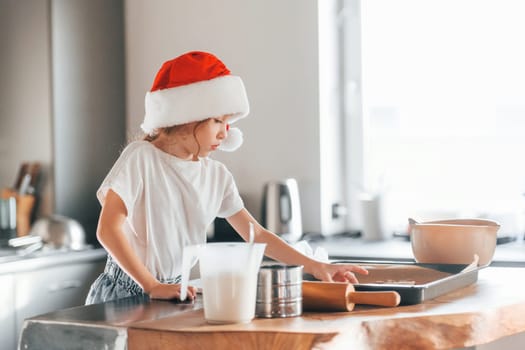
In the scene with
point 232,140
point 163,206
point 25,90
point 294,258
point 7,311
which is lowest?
point 7,311

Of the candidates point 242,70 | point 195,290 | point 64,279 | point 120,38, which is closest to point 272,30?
point 242,70

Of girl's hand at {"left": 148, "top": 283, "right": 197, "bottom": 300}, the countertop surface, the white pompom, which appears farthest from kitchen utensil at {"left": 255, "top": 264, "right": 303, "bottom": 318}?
the countertop surface

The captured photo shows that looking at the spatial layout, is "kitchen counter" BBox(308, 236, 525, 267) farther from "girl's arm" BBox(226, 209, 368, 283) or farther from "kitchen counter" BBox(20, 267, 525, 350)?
"kitchen counter" BBox(20, 267, 525, 350)

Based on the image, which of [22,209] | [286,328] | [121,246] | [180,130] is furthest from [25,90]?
[286,328]

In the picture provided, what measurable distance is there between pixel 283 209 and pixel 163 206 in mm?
1185

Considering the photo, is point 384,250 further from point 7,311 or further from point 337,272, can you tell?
point 7,311

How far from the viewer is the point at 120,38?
3488 millimetres

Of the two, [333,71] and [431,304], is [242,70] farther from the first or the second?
[431,304]

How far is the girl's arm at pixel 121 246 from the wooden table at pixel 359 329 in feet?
0.46

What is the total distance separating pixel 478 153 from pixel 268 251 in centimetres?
150

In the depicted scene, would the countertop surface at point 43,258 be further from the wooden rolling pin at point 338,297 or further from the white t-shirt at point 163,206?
the wooden rolling pin at point 338,297

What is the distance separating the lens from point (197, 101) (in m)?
1.78

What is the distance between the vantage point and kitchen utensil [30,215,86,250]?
2.94 meters

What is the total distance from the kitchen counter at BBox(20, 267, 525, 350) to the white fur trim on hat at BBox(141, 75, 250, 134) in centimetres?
51
